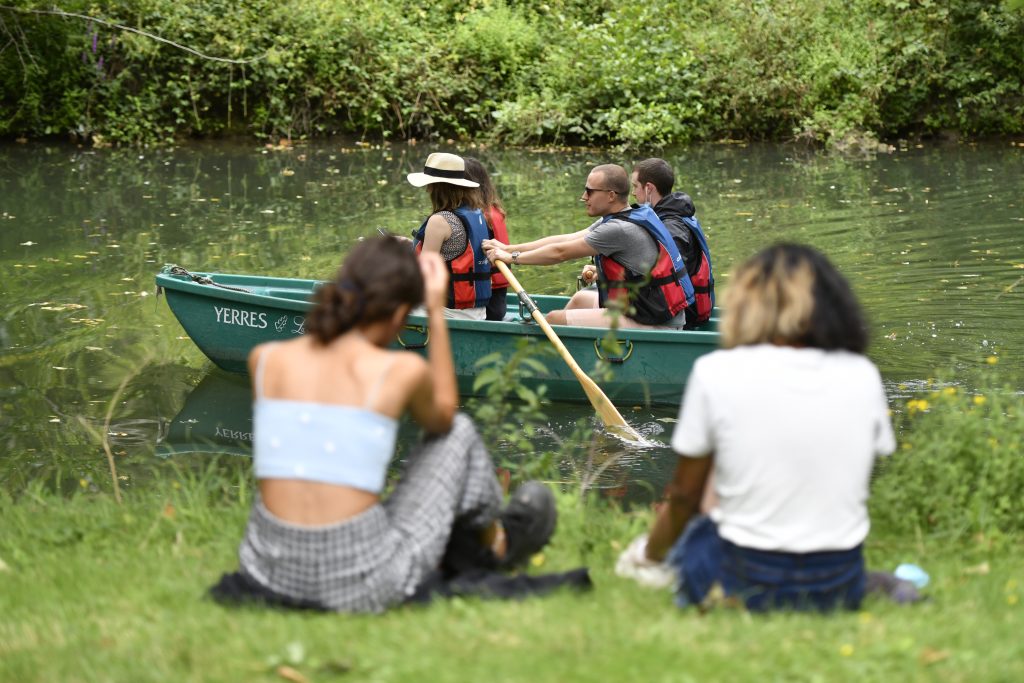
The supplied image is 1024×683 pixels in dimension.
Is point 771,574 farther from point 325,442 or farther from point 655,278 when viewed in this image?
point 655,278

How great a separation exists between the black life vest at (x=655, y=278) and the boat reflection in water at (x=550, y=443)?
1.81 feet

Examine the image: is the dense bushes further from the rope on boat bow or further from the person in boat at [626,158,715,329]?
the rope on boat bow

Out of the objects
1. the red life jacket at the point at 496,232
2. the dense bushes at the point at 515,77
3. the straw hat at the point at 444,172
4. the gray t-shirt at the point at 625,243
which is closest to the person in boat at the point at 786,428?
the gray t-shirt at the point at 625,243

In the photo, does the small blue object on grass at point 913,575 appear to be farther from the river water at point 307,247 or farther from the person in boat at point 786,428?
the river water at point 307,247

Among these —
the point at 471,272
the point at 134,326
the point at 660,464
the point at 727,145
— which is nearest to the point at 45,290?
the point at 134,326

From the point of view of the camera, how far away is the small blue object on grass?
3.43 m

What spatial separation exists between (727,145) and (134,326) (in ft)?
36.8

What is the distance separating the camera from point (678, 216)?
7.09 metres

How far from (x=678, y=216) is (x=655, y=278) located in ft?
1.35

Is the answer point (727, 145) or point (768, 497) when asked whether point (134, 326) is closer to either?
point (768, 497)

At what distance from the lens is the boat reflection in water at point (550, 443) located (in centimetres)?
584

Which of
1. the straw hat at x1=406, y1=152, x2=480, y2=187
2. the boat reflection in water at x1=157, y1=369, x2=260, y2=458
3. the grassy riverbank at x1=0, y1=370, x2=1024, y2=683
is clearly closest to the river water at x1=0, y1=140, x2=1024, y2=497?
the boat reflection in water at x1=157, y1=369, x2=260, y2=458

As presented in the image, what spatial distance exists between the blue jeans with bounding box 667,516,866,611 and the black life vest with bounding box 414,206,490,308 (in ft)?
13.5

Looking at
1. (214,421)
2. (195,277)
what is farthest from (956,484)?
(195,277)
